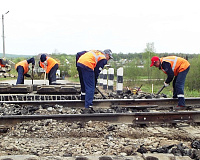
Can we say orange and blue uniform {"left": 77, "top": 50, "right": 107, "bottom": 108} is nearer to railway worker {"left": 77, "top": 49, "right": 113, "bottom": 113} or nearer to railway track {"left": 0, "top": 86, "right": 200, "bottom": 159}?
railway worker {"left": 77, "top": 49, "right": 113, "bottom": 113}

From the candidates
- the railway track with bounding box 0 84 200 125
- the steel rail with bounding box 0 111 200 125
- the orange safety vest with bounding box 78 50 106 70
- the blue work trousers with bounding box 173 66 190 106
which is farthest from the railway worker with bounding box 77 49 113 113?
the blue work trousers with bounding box 173 66 190 106

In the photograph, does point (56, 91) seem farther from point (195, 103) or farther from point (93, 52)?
point (195, 103)

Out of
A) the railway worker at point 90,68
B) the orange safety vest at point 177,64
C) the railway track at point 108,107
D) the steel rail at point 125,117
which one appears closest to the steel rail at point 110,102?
the railway track at point 108,107

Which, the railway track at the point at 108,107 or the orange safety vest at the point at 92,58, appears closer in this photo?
the railway track at the point at 108,107

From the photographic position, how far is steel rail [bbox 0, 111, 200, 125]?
201 inches

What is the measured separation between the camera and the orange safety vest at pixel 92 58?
20.8 ft

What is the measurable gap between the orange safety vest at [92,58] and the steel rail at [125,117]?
59.5 inches

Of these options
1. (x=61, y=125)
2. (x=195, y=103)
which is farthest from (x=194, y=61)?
(x=61, y=125)

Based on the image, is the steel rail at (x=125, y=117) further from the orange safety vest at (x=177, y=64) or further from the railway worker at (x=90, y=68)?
the orange safety vest at (x=177, y=64)

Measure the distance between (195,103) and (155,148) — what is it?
165 inches

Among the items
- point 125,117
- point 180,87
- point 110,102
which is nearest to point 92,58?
point 110,102

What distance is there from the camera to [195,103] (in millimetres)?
7578

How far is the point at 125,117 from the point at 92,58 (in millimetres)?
1829

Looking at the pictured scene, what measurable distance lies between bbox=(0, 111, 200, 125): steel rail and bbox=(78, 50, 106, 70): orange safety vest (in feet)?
4.96
